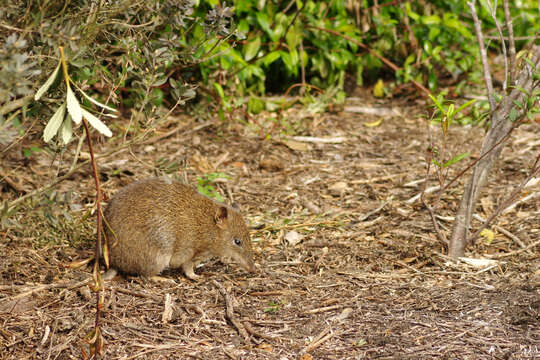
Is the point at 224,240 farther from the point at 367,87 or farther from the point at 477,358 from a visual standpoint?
the point at 367,87

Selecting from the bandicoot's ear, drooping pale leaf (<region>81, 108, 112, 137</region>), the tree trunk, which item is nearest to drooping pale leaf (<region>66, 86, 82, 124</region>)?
drooping pale leaf (<region>81, 108, 112, 137</region>)

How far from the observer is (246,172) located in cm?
621

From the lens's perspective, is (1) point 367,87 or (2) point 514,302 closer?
(2) point 514,302

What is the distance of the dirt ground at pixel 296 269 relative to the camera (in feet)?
11.7

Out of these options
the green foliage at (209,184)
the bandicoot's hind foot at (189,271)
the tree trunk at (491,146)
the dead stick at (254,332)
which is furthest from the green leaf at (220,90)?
the dead stick at (254,332)

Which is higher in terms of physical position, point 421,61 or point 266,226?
point 421,61

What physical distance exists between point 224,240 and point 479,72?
Answer: 4.84 m

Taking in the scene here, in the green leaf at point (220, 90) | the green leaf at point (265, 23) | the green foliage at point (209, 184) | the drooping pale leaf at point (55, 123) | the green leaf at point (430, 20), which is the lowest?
the green foliage at point (209, 184)

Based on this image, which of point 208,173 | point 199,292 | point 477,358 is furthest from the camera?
point 208,173

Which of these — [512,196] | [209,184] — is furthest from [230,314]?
[209,184]

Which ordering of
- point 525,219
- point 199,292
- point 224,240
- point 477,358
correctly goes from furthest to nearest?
1. point 525,219
2. point 224,240
3. point 199,292
4. point 477,358

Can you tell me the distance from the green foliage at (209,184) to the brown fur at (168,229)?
2.32 ft

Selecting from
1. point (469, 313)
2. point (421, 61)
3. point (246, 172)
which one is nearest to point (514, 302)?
point (469, 313)

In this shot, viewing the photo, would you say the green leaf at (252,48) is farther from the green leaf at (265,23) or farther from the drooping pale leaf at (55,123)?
the drooping pale leaf at (55,123)
